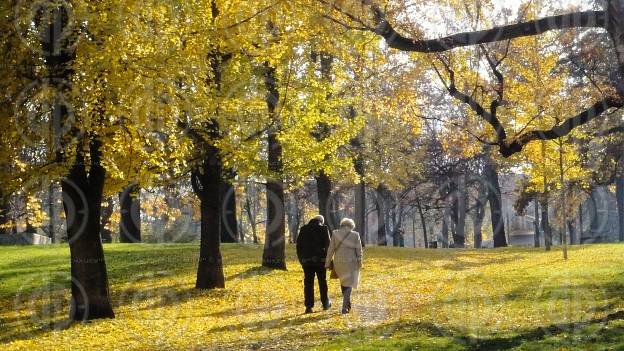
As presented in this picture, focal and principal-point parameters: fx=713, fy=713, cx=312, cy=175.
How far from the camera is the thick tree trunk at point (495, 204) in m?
49.7

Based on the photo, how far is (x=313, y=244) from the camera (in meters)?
14.1

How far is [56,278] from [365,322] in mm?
11735

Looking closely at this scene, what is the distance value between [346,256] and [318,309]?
158 cm

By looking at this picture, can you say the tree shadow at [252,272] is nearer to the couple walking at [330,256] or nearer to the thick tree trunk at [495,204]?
the couple walking at [330,256]

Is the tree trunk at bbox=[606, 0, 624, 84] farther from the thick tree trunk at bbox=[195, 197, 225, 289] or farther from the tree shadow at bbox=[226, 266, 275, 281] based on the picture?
the tree shadow at bbox=[226, 266, 275, 281]

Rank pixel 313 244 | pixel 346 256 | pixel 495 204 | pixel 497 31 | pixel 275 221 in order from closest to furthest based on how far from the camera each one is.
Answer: pixel 497 31 < pixel 346 256 < pixel 313 244 < pixel 275 221 < pixel 495 204

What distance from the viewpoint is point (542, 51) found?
27281 millimetres

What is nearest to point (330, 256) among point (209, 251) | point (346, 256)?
point (346, 256)

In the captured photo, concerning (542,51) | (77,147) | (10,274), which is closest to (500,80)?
(77,147)

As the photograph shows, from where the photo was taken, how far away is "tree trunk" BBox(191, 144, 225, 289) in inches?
732

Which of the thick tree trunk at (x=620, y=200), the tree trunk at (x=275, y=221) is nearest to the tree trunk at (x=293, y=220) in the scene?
the thick tree trunk at (x=620, y=200)

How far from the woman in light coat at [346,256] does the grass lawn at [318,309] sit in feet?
1.87

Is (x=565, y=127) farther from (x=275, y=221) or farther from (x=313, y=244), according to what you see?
(x=275, y=221)

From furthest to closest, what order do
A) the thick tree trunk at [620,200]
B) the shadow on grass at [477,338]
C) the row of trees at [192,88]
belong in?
the thick tree trunk at [620,200] → the row of trees at [192,88] → the shadow on grass at [477,338]
